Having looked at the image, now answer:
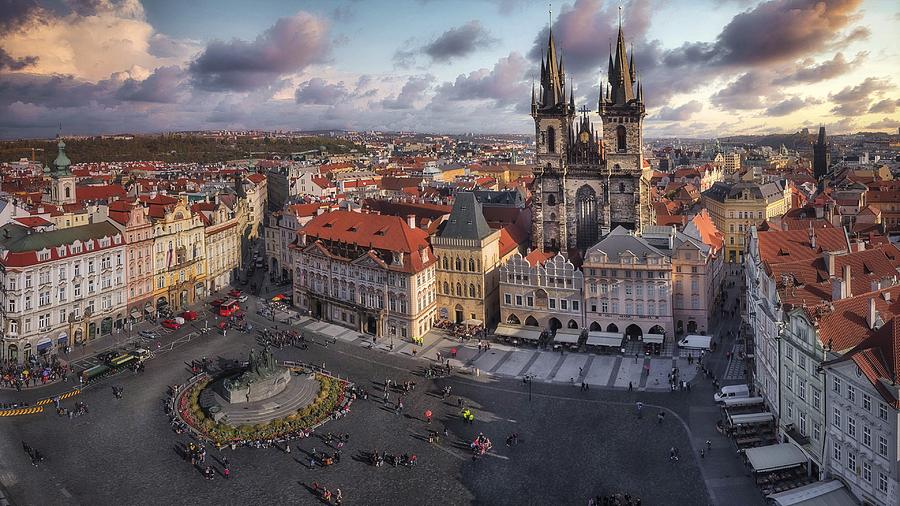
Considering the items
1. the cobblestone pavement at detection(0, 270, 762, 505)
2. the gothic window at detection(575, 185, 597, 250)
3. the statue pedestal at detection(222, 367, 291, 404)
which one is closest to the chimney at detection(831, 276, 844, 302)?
the cobblestone pavement at detection(0, 270, 762, 505)

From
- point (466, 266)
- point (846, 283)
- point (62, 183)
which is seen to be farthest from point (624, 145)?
point (62, 183)

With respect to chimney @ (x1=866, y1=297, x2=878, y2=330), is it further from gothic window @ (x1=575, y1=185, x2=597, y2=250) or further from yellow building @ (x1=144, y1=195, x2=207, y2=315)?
yellow building @ (x1=144, y1=195, x2=207, y2=315)

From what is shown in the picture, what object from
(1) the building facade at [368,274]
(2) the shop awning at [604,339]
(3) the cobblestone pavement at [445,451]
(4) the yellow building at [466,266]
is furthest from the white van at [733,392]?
(1) the building facade at [368,274]

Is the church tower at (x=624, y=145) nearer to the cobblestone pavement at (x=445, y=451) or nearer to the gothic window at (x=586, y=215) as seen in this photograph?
the gothic window at (x=586, y=215)

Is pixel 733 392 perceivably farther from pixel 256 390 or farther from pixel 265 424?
pixel 256 390

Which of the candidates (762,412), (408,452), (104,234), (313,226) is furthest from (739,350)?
(104,234)

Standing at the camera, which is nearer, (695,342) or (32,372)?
(32,372)
